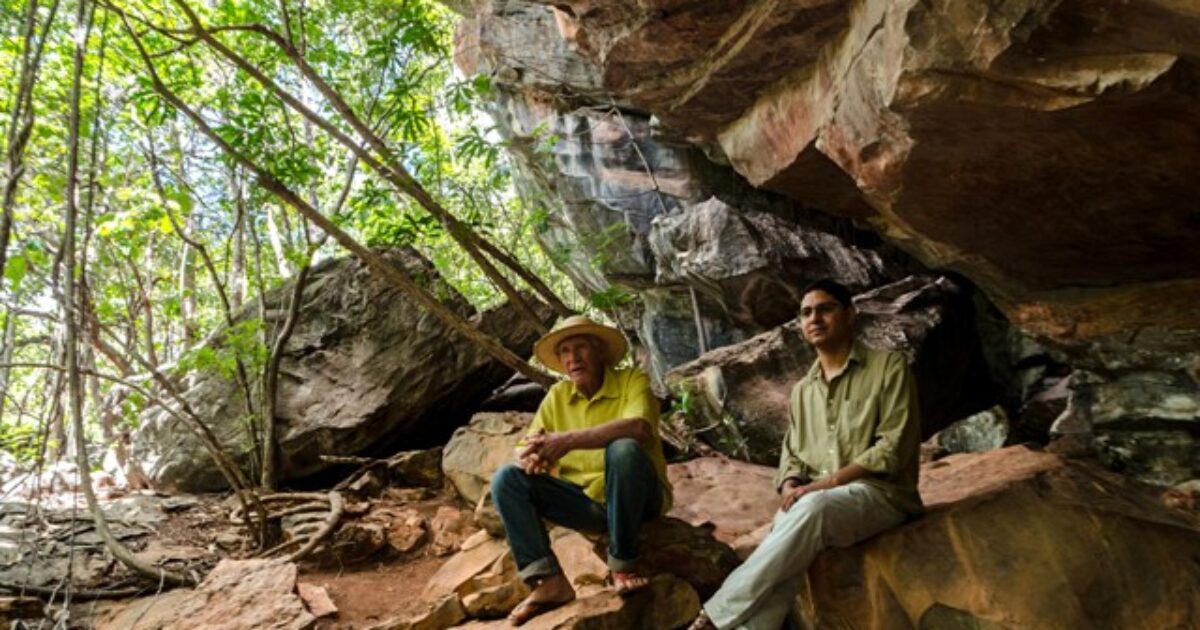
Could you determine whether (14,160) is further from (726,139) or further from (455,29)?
(455,29)

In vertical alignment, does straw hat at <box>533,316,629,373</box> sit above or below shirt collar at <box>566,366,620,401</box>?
above

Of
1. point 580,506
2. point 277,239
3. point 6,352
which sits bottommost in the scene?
A: point 580,506

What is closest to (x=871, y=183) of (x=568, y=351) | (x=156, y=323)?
(x=568, y=351)

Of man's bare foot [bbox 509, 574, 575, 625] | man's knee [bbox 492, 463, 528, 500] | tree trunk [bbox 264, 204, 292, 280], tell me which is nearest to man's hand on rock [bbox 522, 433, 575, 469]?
man's knee [bbox 492, 463, 528, 500]

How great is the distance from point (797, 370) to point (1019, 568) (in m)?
4.86

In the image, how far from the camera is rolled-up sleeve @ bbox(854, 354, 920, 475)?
10.9ft

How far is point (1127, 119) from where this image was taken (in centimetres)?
351

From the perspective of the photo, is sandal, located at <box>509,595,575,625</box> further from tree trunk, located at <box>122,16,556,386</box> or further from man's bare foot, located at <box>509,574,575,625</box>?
tree trunk, located at <box>122,16,556,386</box>

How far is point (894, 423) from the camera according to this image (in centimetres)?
341

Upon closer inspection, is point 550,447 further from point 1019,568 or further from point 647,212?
point 647,212

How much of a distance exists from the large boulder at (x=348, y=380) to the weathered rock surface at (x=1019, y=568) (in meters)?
5.31

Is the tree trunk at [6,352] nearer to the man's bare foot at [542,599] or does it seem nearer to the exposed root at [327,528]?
the exposed root at [327,528]

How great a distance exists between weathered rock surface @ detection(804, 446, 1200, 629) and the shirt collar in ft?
4.42

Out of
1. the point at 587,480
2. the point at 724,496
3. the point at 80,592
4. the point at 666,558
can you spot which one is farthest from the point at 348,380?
the point at 666,558
